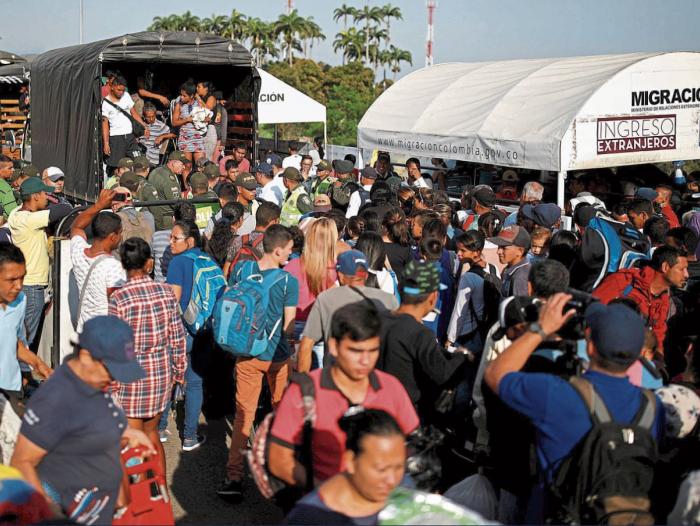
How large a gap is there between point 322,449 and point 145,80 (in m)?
12.1

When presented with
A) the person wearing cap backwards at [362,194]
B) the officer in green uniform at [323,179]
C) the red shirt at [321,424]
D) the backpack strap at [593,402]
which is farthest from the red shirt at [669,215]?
the red shirt at [321,424]

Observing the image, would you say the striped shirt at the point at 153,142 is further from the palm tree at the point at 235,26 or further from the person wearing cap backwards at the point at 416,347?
the palm tree at the point at 235,26

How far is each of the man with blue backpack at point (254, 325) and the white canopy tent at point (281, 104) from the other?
44.4ft

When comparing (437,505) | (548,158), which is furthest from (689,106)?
→ (437,505)

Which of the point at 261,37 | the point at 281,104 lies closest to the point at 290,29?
the point at 261,37

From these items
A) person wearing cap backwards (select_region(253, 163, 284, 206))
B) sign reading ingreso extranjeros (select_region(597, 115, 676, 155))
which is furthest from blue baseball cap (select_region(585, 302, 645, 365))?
sign reading ingreso extranjeros (select_region(597, 115, 676, 155))

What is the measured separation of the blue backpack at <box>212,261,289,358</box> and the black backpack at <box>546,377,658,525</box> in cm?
289

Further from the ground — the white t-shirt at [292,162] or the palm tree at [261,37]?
the palm tree at [261,37]

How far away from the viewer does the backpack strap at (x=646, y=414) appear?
366 cm

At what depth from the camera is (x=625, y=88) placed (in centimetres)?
1195

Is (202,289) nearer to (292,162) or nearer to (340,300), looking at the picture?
(340,300)

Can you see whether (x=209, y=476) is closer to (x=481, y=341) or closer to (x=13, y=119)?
(x=481, y=341)

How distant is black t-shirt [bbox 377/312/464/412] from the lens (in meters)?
4.76

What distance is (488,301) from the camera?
6492 millimetres
